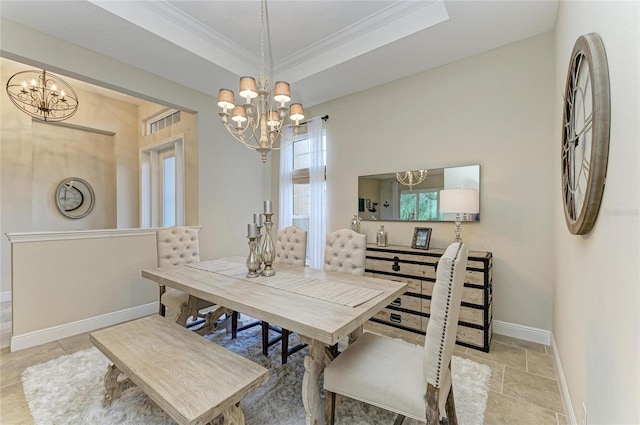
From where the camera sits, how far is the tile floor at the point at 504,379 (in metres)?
1.65

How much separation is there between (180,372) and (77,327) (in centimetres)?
235

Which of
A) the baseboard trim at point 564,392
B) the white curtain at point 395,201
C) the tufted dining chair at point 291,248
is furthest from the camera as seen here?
the white curtain at point 395,201

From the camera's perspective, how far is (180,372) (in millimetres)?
1348

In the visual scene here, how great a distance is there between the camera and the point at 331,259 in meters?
2.58

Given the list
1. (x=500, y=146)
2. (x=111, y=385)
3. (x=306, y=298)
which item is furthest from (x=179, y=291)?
(x=500, y=146)

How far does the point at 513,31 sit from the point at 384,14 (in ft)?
3.98

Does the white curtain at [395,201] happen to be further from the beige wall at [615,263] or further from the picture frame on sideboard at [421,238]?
the beige wall at [615,263]

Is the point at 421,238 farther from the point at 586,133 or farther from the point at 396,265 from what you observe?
the point at 586,133

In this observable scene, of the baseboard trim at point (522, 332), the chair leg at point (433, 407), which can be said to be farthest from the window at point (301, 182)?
the chair leg at point (433, 407)

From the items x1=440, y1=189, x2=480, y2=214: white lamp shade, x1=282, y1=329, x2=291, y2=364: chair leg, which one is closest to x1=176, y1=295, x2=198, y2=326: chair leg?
x1=282, y1=329, x2=291, y2=364: chair leg

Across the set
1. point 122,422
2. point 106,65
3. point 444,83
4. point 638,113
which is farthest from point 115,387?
point 444,83

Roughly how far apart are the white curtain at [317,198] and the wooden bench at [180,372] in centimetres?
238

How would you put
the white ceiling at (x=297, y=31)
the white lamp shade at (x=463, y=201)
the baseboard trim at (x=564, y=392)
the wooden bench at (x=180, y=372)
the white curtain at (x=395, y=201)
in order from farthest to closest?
the white curtain at (x=395, y=201) < the white lamp shade at (x=463, y=201) < the white ceiling at (x=297, y=31) < the baseboard trim at (x=564, y=392) < the wooden bench at (x=180, y=372)

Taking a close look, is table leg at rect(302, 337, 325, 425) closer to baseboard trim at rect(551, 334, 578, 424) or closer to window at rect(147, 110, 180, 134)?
baseboard trim at rect(551, 334, 578, 424)
